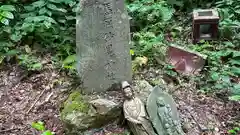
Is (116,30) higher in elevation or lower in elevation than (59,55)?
higher

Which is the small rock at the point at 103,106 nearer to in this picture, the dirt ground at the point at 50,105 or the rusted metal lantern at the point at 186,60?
the dirt ground at the point at 50,105

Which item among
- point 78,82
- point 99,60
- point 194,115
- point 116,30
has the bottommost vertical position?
point 194,115

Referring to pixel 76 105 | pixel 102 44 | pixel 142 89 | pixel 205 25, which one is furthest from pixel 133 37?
pixel 76 105

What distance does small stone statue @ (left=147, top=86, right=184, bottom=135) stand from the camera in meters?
3.29

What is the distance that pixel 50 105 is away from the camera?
4094 mm

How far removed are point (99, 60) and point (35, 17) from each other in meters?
1.77

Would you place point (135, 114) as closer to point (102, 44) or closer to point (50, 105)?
point (102, 44)

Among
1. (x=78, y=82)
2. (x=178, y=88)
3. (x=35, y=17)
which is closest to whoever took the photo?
(x=78, y=82)

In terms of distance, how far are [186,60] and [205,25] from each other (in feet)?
2.92

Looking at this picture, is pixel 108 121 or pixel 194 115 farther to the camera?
pixel 194 115

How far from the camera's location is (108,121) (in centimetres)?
348

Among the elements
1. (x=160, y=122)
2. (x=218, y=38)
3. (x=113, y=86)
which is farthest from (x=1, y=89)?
(x=218, y=38)

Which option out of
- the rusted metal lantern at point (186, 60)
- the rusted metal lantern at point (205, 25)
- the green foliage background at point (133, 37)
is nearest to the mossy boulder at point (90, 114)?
the green foliage background at point (133, 37)

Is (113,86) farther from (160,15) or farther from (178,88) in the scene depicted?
(160,15)
